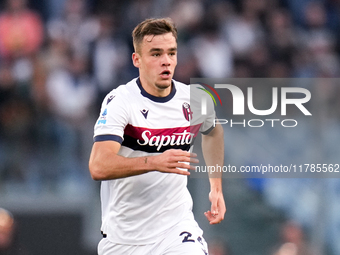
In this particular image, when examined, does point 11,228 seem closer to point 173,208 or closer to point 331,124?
point 173,208

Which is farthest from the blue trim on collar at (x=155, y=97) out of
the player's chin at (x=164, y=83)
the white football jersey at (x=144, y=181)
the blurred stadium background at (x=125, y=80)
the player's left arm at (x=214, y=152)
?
the blurred stadium background at (x=125, y=80)

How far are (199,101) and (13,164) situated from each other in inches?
150

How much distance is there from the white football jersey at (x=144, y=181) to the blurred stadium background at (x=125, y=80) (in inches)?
100

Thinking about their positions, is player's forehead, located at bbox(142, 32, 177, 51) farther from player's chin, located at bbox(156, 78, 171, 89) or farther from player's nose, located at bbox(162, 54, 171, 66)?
player's chin, located at bbox(156, 78, 171, 89)

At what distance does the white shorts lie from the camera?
14.4ft

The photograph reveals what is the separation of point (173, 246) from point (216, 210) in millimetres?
502

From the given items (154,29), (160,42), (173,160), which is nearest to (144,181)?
(173,160)

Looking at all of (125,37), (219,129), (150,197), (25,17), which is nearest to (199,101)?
(219,129)

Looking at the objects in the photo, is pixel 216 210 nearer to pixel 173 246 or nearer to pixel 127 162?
pixel 173 246

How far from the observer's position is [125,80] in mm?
8586

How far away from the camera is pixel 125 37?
9117 mm

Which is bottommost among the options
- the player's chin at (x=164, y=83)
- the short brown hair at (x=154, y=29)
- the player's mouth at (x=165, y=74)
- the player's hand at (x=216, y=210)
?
the player's hand at (x=216, y=210)

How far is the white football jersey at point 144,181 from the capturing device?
181 inches

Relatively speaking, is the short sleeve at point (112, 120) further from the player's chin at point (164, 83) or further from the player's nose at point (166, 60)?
the player's nose at point (166, 60)
